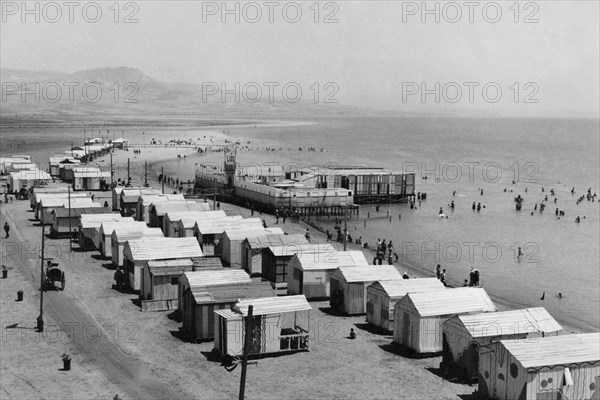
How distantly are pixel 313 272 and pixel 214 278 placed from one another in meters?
6.47

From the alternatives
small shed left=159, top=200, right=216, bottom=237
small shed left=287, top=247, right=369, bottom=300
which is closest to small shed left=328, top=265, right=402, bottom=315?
small shed left=287, top=247, right=369, bottom=300

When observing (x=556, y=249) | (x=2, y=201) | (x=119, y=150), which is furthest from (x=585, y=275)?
(x=119, y=150)

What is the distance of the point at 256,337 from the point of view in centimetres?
2856

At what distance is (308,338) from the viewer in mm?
29797

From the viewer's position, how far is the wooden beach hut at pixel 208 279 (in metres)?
31.8

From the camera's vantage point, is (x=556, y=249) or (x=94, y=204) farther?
(x=556, y=249)

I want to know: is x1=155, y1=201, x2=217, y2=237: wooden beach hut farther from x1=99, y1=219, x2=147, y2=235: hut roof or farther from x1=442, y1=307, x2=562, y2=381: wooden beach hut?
x1=442, y1=307, x2=562, y2=381: wooden beach hut

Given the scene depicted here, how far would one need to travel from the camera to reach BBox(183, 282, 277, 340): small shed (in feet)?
98.9

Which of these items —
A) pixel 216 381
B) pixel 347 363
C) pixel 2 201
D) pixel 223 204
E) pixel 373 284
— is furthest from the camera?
pixel 223 204

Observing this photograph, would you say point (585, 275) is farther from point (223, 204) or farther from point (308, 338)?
point (223, 204)

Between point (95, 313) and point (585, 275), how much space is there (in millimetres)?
33512

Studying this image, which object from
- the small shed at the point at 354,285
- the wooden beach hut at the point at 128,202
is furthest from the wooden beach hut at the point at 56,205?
the small shed at the point at 354,285

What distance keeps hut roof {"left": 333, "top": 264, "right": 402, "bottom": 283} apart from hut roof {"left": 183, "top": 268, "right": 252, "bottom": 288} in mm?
4810

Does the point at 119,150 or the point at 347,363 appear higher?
the point at 119,150
